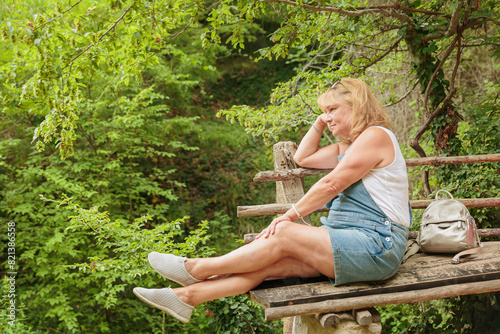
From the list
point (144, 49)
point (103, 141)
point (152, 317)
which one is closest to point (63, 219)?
point (103, 141)

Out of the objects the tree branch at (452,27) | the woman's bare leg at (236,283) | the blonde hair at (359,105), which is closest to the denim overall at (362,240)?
the woman's bare leg at (236,283)

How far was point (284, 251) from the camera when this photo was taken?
2.34 metres

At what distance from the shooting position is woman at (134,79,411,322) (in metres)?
2.31

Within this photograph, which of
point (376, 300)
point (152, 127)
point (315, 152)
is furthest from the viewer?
point (152, 127)

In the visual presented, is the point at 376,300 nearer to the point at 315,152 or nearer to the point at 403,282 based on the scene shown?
the point at 403,282

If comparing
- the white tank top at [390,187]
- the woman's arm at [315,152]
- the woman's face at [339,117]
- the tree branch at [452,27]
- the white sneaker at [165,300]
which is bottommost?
the white sneaker at [165,300]

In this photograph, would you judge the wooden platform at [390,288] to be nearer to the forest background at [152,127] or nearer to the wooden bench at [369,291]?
the wooden bench at [369,291]

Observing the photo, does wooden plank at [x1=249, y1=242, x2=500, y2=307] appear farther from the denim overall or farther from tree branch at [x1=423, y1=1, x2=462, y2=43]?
tree branch at [x1=423, y1=1, x2=462, y2=43]

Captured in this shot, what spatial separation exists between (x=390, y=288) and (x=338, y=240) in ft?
1.38

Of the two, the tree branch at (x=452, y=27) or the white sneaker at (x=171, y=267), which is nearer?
the white sneaker at (x=171, y=267)

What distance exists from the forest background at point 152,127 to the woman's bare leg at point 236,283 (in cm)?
118

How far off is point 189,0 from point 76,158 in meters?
3.22

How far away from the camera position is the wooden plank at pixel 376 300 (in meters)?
2.13

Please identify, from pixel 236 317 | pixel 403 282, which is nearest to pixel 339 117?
pixel 403 282
